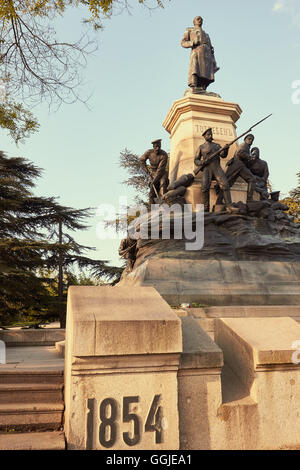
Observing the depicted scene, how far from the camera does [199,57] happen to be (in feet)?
49.5

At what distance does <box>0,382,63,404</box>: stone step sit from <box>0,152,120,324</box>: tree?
14948mm

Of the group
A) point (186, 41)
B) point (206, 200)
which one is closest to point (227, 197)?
point (206, 200)

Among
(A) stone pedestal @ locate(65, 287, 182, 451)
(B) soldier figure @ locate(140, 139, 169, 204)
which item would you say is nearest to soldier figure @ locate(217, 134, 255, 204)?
(B) soldier figure @ locate(140, 139, 169, 204)

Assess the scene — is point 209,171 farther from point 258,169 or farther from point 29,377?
point 29,377

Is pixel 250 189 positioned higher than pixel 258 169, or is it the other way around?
pixel 258 169

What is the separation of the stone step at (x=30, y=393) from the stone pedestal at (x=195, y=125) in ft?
32.0

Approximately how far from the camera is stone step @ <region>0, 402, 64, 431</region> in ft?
12.0

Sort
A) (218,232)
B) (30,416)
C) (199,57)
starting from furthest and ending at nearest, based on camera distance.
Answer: (199,57), (218,232), (30,416)

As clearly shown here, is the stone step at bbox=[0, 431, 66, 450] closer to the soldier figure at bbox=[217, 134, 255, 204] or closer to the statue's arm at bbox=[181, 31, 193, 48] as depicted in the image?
the soldier figure at bbox=[217, 134, 255, 204]

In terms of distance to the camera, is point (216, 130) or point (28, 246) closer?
point (216, 130)

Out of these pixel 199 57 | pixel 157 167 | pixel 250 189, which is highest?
pixel 199 57

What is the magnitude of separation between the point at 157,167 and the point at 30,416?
10136mm

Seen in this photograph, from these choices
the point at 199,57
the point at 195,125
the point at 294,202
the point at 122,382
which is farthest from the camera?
the point at 294,202
